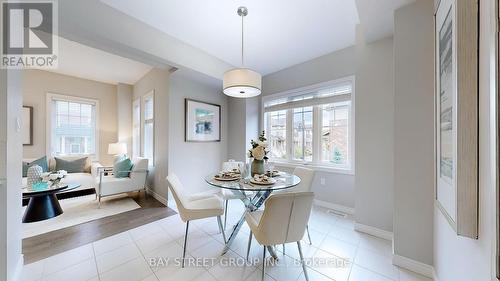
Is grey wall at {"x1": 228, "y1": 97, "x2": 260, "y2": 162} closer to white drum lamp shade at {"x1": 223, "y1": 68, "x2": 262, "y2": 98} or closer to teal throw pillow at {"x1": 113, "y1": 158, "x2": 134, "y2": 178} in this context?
white drum lamp shade at {"x1": 223, "y1": 68, "x2": 262, "y2": 98}

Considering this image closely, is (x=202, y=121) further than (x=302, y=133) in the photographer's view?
Yes

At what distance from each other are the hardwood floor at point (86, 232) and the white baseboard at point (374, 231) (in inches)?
108

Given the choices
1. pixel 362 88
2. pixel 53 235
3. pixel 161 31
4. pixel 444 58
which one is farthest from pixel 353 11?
pixel 53 235

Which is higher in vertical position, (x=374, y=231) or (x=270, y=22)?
(x=270, y=22)

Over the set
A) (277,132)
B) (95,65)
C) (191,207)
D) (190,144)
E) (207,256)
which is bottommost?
(207,256)

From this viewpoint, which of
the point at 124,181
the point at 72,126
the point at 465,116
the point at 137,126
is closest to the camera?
the point at 465,116

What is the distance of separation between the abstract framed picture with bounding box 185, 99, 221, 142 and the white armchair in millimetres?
1180

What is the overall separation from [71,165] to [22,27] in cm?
374

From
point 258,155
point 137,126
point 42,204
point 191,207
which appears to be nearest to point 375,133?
point 258,155

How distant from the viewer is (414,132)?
1.63 m

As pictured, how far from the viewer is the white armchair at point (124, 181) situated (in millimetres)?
3258

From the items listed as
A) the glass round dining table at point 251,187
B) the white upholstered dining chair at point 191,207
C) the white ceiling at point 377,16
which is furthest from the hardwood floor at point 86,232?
the white ceiling at point 377,16

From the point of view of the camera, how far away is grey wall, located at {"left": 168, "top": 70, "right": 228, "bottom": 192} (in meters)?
3.35

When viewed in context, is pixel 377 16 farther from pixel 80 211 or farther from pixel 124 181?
pixel 80 211
